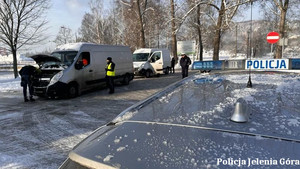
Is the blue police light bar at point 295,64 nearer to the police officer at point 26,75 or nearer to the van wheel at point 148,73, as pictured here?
the police officer at point 26,75

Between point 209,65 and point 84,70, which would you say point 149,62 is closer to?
point 84,70

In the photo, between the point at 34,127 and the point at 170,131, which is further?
the point at 34,127

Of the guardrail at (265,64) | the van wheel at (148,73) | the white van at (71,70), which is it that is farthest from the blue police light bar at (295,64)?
the van wheel at (148,73)

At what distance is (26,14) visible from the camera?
1672 cm

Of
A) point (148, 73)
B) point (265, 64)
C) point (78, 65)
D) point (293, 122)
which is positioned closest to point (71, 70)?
point (78, 65)

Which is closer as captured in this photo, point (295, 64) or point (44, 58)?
point (295, 64)

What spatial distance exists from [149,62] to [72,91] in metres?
8.50

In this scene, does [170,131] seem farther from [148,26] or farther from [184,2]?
[148,26]

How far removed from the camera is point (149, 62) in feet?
54.5

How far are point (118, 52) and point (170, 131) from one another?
36.2 feet

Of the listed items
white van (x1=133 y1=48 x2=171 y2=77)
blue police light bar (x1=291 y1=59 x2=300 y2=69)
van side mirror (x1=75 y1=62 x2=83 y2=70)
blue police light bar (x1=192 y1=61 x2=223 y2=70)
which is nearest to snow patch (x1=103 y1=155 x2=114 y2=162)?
blue police light bar (x1=291 y1=59 x2=300 y2=69)

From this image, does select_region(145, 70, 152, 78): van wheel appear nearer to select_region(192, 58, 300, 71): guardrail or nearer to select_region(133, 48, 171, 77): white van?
select_region(133, 48, 171, 77): white van

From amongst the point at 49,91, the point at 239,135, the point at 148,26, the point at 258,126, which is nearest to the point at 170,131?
the point at 239,135

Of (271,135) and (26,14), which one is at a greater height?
(26,14)
